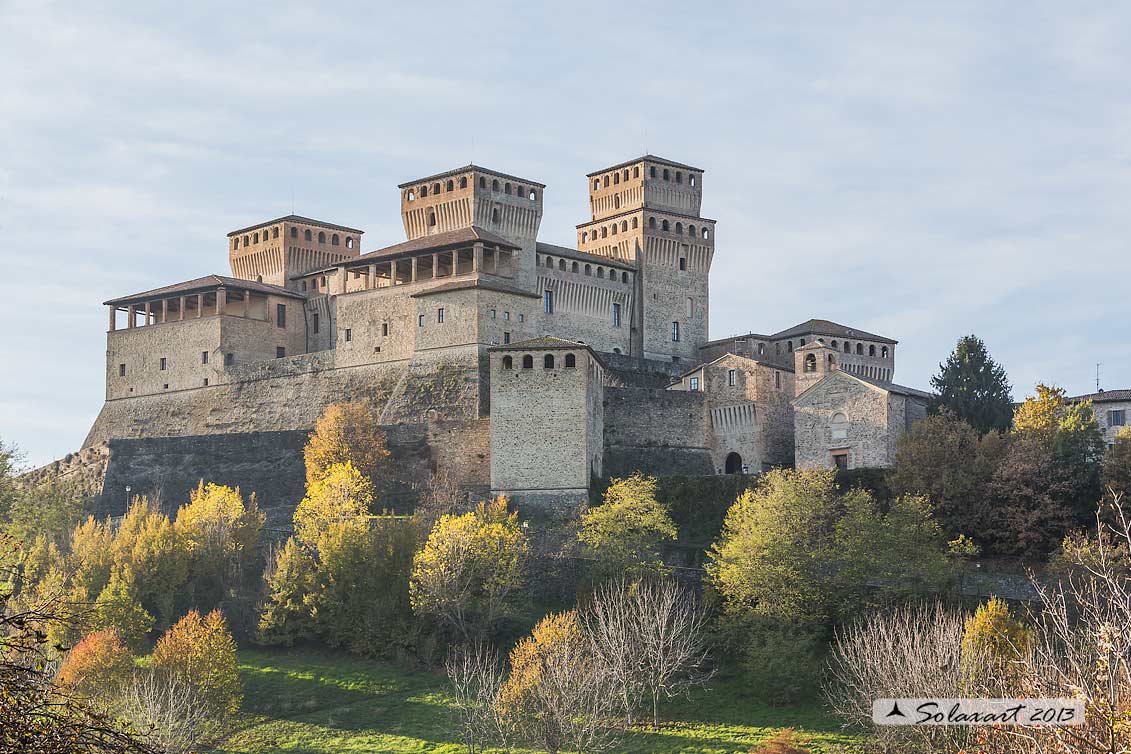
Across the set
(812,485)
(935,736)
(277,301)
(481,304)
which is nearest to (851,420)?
(812,485)

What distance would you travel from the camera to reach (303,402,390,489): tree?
60.2 meters

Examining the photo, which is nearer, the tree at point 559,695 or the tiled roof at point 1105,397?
the tree at point 559,695

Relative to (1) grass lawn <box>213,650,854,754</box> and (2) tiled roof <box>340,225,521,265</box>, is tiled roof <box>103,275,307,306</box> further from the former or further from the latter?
(1) grass lawn <box>213,650,854,754</box>

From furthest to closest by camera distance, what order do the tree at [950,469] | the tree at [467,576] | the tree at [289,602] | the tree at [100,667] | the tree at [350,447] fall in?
1. the tree at [350,447]
2. the tree at [289,602]
3. the tree at [950,469]
4. the tree at [467,576]
5. the tree at [100,667]

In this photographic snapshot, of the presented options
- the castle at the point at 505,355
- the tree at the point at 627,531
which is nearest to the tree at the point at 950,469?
the castle at the point at 505,355

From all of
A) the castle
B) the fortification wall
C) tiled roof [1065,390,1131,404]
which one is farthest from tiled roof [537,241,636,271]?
tiled roof [1065,390,1131,404]

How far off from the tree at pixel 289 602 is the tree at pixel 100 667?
514cm

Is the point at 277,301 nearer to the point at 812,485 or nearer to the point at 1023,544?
the point at 812,485

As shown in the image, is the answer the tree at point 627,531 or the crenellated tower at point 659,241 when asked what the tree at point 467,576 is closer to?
the tree at point 627,531

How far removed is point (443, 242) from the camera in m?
68.0

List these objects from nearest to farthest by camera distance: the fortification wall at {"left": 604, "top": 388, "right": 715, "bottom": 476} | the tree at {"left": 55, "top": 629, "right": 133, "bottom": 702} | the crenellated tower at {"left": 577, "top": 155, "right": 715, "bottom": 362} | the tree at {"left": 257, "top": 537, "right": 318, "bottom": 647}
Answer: the tree at {"left": 55, "top": 629, "right": 133, "bottom": 702}, the tree at {"left": 257, "top": 537, "right": 318, "bottom": 647}, the fortification wall at {"left": 604, "top": 388, "right": 715, "bottom": 476}, the crenellated tower at {"left": 577, "top": 155, "right": 715, "bottom": 362}

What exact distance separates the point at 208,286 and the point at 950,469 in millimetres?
40787

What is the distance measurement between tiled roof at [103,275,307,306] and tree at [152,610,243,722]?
1243 inches

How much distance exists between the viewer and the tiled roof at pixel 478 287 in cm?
6512
